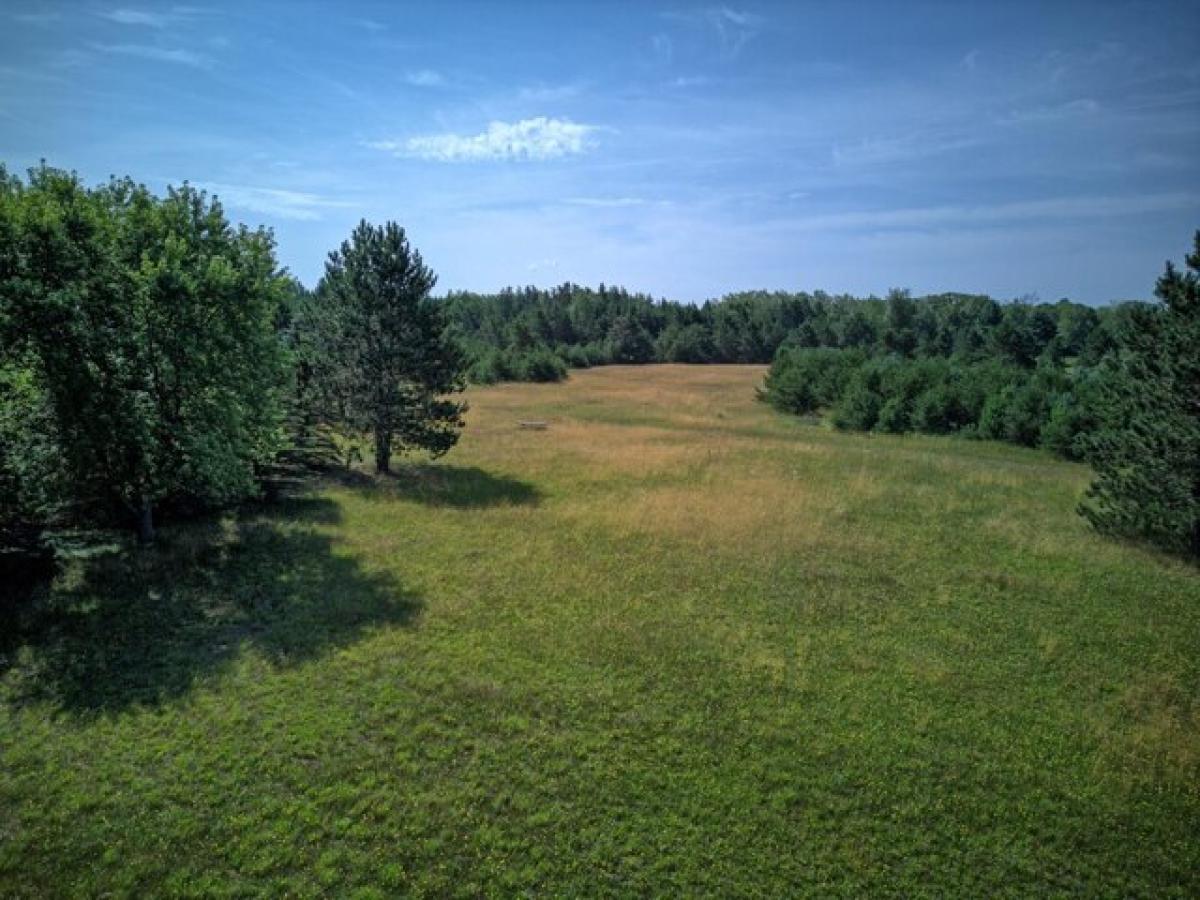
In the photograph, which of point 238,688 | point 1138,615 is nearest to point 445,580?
point 238,688

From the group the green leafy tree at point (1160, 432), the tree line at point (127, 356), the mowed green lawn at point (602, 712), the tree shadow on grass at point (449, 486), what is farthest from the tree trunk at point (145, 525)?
the green leafy tree at point (1160, 432)

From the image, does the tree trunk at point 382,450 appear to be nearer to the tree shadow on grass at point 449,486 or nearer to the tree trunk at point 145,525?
the tree shadow on grass at point 449,486

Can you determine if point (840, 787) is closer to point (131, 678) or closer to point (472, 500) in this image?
point (131, 678)

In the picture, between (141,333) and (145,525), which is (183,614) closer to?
(145,525)

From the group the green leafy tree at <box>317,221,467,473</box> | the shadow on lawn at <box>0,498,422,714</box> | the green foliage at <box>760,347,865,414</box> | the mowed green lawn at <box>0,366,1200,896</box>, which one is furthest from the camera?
the green foliage at <box>760,347,865,414</box>

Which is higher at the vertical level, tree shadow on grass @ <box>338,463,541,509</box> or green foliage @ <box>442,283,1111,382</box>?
green foliage @ <box>442,283,1111,382</box>

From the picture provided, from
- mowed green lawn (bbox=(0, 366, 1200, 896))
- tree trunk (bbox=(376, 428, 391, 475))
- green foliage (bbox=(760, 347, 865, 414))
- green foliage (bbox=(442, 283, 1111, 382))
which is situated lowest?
mowed green lawn (bbox=(0, 366, 1200, 896))

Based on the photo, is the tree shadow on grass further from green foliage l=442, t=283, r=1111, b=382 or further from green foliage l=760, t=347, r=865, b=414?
green foliage l=442, t=283, r=1111, b=382

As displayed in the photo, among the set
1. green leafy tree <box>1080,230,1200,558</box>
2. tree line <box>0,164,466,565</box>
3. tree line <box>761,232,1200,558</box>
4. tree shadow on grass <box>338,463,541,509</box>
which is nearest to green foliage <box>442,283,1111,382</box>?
tree line <box>761,232,1200,558</box>
